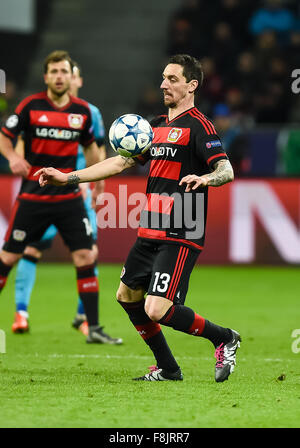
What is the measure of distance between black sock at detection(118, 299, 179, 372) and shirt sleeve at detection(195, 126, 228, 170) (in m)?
1.08

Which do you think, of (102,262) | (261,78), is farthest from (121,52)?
(102,262)

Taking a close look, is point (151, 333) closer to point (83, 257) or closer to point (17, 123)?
point (83, 257)

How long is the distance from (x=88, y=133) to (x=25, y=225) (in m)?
1.00

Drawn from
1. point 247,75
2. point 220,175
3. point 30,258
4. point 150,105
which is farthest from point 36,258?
point 247,75

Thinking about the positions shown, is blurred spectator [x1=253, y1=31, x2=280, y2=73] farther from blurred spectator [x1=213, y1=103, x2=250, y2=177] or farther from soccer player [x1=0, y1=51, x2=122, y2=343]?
soccer player [x1=0, y1=51, x2=122, y2=343]

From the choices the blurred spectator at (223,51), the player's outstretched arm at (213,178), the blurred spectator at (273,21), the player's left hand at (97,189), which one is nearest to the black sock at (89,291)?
the player's left hand at (97,189)

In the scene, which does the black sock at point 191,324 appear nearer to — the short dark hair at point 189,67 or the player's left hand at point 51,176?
the player's left hand at point 51,176

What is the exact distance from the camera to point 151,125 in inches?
243

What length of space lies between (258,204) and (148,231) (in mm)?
7731

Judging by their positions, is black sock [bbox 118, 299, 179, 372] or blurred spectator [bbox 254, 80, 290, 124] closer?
black sock [bbox 118, 299, 179, 372]

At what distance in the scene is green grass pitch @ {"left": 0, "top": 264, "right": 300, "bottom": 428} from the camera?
4812 millimetres

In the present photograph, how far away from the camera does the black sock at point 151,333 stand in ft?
19.7

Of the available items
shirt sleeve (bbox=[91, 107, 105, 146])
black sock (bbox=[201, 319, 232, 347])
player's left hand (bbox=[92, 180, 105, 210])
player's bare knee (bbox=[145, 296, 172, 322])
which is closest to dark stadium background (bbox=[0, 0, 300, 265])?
player's left hand (bbox=[92, 180, 105, 210])
